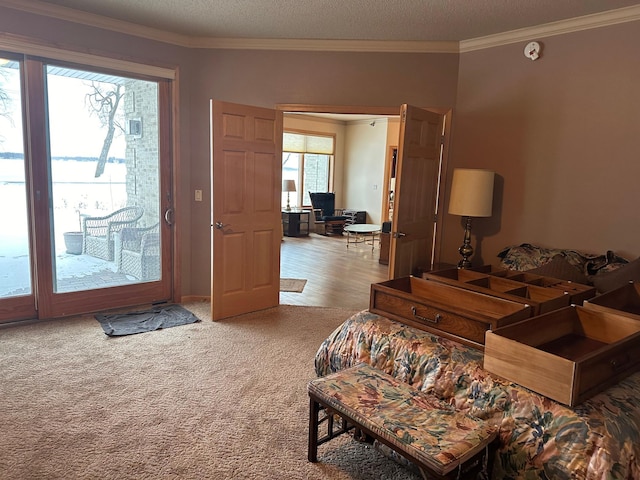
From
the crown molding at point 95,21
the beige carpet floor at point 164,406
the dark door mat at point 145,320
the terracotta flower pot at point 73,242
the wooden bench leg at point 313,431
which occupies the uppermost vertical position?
the crown molding at point 95,21

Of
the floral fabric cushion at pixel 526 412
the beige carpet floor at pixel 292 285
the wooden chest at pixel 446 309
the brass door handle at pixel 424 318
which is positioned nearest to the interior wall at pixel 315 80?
the beige carpet floor at pixel 292 285

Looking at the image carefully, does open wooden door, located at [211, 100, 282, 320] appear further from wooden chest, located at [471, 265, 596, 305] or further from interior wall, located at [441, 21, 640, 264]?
wooden chest, located at [471, 265, 596, 305]

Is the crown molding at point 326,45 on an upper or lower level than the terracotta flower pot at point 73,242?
upper

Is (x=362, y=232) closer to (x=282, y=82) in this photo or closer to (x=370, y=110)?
(x=370, y=110)

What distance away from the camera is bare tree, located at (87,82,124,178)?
13.0 ft

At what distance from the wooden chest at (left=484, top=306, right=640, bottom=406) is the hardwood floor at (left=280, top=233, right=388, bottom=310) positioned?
8.86 ft

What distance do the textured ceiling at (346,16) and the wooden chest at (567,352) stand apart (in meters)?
2.38

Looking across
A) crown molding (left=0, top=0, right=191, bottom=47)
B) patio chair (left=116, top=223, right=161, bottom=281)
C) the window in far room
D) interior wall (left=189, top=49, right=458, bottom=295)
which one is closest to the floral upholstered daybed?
interior wall (left=189, top=49, right=458, bottom=295)

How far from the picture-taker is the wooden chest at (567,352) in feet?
5.05

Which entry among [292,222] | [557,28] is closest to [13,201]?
[557,28]

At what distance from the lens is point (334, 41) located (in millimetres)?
4227

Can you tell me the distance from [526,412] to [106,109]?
4024mm

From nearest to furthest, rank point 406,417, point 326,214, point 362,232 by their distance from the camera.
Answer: point 406,417
point 362,232
point 326,214

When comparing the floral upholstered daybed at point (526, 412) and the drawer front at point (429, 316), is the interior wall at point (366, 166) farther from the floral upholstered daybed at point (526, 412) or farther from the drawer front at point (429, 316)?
the floral upholstered daybed at point (526, 412)
